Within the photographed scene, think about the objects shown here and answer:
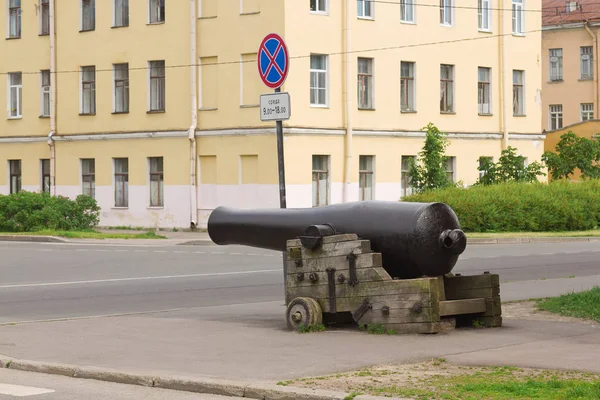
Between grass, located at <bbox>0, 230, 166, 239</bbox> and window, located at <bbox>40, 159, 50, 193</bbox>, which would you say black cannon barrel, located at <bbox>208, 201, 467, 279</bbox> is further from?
window, located at <bbox>40, 159, 50, 193</bbox>

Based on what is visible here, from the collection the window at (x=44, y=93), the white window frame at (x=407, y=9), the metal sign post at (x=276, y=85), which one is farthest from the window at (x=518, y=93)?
the metal sign post at (x=276, y=85)

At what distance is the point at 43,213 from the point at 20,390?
32255 mm

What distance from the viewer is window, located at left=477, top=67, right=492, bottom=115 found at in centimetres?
5009

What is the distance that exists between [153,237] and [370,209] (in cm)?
2730

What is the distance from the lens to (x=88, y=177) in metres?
48.4

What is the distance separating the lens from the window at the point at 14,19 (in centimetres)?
5116

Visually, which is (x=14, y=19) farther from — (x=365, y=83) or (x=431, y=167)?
(x=431, y=167)

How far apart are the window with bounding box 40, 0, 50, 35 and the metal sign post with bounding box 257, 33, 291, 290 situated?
36.1 meters

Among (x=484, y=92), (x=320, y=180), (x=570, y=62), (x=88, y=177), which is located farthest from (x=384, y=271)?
(x=570, y=62)

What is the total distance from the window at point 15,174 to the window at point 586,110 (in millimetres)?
32470

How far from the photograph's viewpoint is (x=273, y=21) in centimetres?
4222

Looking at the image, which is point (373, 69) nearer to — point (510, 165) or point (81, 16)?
point (510, 165)

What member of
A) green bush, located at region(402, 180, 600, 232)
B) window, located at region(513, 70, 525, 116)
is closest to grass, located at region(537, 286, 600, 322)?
green bush, located at region(402, 180, 600, 232)

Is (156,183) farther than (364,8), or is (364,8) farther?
(156,183)
